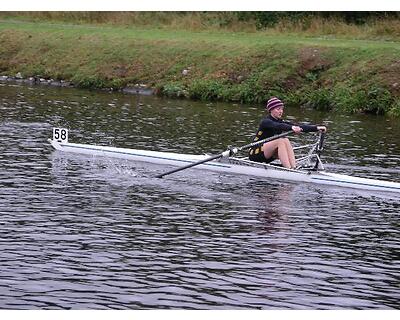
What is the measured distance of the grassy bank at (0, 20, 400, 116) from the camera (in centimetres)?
4459

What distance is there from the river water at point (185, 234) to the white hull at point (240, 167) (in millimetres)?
378

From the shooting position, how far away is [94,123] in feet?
120

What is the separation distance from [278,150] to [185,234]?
7165mm

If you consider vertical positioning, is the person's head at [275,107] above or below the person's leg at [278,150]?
above

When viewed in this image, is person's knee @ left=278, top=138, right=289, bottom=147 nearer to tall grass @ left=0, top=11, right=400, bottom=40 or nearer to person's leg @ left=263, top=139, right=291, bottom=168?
person's leg @ left=263, top=139, right=291, bottom=168

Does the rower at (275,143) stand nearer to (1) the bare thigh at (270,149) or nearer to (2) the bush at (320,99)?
(1) the bare thigh at (270,149)

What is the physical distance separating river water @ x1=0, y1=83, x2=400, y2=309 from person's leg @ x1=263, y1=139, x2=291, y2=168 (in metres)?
0.83

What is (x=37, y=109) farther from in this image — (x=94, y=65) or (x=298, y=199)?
(x=298, y=199)

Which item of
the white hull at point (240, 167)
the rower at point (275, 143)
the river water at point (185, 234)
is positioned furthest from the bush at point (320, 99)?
the rower at point (275, 143)

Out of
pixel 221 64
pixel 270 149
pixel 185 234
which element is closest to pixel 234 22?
pixel 221 64

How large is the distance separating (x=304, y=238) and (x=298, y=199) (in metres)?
4.04

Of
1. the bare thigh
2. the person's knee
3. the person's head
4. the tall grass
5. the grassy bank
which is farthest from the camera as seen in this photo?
the tall grass

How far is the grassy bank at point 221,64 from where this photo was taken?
44.6 metres

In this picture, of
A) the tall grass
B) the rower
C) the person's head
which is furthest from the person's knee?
the tall grass
